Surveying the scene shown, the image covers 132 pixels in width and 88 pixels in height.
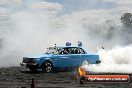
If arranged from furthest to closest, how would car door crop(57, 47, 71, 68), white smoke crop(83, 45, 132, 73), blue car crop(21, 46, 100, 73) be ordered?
white smoke crop(83, 45, 132, 73) < car door crop(57, 47, 71, 68) < blue car crop(21, 46, 100, 73)

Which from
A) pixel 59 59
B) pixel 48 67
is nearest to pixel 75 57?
pixel 59 59

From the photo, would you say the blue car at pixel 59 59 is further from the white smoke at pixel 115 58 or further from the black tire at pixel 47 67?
the white smoke at pixel 115 58

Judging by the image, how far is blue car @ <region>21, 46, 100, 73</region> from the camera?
24953mm

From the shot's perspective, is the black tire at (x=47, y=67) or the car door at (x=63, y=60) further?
the car door at (x=63, y=60)

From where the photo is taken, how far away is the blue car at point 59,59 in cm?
2495

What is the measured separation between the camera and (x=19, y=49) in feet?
224

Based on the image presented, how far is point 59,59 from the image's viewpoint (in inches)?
1000

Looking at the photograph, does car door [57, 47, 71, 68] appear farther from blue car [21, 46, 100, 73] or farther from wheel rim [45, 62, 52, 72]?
wheel rim [45, 62, 52, 72]

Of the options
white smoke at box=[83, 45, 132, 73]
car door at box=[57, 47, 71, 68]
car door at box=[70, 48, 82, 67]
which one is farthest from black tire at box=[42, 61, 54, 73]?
white smoke at box=[83, 45, 132, 73]

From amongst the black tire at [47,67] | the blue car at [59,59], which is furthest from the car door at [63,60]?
the black tire at [47,67]

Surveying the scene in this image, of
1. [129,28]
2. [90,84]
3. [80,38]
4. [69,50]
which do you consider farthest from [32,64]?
[129,28]

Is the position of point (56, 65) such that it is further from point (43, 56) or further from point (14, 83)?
point (14, 83)

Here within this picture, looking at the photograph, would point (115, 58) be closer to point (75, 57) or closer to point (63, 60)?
point (75, 57)

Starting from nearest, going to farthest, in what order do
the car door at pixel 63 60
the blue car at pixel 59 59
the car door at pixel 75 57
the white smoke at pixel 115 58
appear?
the blue car at pixel 59 59 < the car door at pixel 63 60 < the car door at pixel 75 57 < the white smoke at pixel 115 58
